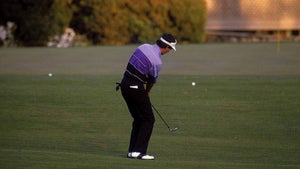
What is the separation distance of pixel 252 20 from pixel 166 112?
33.4 metres

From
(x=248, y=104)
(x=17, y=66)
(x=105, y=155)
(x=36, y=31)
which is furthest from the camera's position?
(x=36, y=31)

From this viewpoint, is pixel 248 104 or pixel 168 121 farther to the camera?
pixel 248 104

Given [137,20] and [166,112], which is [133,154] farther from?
[137,20]

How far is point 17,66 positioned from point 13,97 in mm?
7962

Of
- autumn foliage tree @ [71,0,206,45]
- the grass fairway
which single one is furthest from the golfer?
autumn foliage tree @ [71,0,206,45]

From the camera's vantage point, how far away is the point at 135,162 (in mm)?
14742

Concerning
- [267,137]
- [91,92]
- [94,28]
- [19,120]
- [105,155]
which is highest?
[105,155]

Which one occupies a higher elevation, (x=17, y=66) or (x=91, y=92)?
(x=91, y=92)

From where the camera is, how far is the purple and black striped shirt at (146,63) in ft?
48.1

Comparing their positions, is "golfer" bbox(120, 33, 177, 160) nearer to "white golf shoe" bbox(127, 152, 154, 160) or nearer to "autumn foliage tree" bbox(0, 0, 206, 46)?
"white golf shoe" bbox(127, 152, 154, 160)

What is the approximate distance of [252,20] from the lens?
→ 5550 cm

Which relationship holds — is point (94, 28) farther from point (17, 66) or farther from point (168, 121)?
point (168, 121)

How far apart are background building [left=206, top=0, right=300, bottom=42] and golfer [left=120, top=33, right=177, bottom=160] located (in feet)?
130

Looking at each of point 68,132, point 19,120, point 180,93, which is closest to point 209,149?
point 68,132
